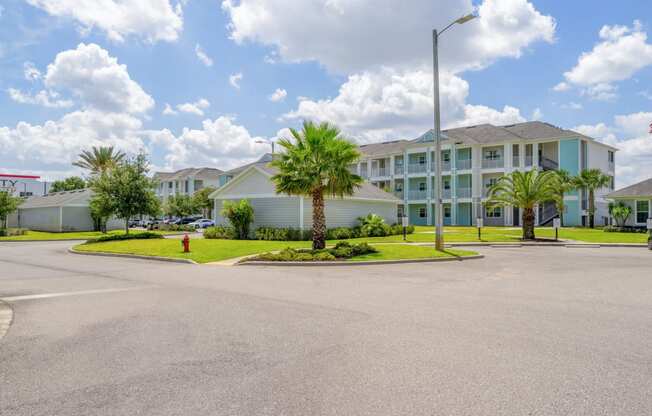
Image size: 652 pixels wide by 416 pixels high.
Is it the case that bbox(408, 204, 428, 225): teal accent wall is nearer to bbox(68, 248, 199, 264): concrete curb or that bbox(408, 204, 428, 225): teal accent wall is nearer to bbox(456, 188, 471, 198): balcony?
bbox(456, 188, 471, 198): balcony

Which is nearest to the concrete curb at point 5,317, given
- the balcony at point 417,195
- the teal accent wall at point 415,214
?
the balcony at point 417,195

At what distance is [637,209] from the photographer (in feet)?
131

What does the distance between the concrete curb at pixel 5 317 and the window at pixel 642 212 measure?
44635 millimetres

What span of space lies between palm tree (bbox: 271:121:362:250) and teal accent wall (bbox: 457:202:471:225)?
109 feet

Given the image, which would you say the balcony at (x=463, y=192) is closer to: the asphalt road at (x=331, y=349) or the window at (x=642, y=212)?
the window at (x=642, y=212)

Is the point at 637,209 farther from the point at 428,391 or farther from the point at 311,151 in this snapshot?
the point at 428,391

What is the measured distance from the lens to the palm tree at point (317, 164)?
63.5 feet

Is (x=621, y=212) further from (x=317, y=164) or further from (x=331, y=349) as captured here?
(x=331, y=349)

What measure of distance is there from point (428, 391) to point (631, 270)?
13223 mm

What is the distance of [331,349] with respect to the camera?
606 cm

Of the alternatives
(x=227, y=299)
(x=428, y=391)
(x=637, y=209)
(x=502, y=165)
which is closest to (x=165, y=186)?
(x=502, y=165)

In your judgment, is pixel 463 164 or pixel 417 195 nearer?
pixel 463 164

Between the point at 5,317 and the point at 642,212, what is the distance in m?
44.9

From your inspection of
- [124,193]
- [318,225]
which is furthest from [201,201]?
[318,225]
